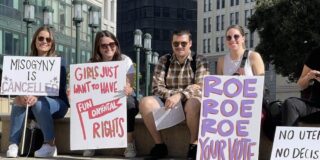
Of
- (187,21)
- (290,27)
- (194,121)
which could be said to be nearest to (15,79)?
(194,121)

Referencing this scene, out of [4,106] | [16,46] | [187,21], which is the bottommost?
[4,106]

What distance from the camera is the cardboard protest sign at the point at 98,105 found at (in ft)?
18.7

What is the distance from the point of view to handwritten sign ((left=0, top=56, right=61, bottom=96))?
603 centimetres

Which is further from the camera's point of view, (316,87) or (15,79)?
(15,79)

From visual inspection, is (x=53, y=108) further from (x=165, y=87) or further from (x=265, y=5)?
(x=265, y=5)

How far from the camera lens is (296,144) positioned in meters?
4.71

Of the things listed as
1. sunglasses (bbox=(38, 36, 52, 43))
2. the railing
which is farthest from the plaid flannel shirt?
the railing

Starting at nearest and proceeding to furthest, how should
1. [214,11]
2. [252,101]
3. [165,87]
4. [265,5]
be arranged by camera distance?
[252,101], [165,87], [265,5], [214,11]

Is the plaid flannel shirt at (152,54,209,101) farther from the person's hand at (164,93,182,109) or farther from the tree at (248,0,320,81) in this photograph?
the tree at (248,0,320,81)

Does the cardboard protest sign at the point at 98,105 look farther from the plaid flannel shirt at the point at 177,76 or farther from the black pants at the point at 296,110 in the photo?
the black pants at the point at 296,110

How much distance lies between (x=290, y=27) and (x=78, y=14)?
40.8 feet

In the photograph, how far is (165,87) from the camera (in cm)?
593

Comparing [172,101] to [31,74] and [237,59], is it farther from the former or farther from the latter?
[31,74]

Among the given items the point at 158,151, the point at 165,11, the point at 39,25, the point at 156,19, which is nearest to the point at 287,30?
the point at 39,25
